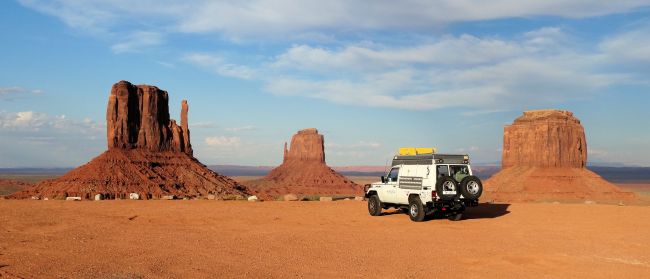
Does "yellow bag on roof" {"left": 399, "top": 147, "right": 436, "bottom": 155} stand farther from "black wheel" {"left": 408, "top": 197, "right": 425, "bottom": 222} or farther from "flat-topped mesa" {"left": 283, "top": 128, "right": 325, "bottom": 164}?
"flat-topped mesa" {"left": 283, "top": 128, "right": 325, "bottom": 164}

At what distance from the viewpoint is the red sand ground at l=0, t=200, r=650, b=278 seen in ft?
36.3

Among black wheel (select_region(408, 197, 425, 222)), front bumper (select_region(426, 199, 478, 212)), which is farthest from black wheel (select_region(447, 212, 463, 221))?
black wheel (select_region(408, 197, 425, 222))

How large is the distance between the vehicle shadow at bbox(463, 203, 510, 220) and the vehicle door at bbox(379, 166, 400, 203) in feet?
10.7

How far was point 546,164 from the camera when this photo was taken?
272 ft

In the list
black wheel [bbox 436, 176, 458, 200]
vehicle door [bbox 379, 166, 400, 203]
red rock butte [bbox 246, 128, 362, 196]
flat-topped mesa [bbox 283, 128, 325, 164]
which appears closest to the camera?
black wheel [bbox 436, 176, 458, 200]

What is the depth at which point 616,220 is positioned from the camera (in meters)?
20.2

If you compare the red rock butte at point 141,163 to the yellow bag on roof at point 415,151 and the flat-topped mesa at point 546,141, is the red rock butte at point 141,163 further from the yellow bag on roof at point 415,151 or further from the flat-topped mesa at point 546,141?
the flat-topped mesa at point 546,141

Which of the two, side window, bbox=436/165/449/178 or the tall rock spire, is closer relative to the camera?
side window, bbox=436/165/449/178

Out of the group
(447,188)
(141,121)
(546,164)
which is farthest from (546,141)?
(447,188)

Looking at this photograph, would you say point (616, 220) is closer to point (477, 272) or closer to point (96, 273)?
point (477, 272)

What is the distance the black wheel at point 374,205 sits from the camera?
2200cm

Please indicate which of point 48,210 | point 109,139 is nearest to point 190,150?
point 109,139

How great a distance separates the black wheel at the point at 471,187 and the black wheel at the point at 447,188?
28 cm

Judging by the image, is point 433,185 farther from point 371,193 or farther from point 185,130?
point 185,130
